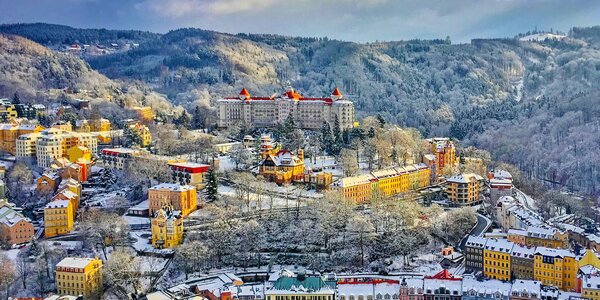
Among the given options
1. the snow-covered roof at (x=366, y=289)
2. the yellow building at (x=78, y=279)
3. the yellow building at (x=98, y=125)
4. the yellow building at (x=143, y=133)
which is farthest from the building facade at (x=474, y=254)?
the yellow building at (x=98, y=125)

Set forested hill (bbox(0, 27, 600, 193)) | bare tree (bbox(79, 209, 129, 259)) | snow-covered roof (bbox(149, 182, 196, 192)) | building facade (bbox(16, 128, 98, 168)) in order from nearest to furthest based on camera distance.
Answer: bare tree (bbox(79, 209, 129, 259)) → snow-covered roof (bbox(149, 182, 196, 192)) → building facade (bbox(16, 128, 98, 168)) → forested hill (bbox(0, 27, 600, 193))

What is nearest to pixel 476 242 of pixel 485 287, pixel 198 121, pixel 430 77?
pixel 485 287

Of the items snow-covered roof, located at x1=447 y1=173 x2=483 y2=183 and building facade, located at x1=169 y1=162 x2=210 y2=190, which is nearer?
building facade, located at x1=169 y1=162 x2=210 y2=190

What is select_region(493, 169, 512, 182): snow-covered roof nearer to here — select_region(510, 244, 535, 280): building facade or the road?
the road

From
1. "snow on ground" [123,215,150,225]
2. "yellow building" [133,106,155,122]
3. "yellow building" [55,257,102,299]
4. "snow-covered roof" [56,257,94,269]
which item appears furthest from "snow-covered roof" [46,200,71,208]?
"yellow building" [133,106,155,122]

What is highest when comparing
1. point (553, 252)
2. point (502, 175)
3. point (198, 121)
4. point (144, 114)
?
point (144, 114)

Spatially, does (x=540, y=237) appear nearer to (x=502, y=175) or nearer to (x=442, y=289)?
(x=442, y=289)

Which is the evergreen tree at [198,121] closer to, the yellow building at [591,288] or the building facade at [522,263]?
the building facade at [522,263]
